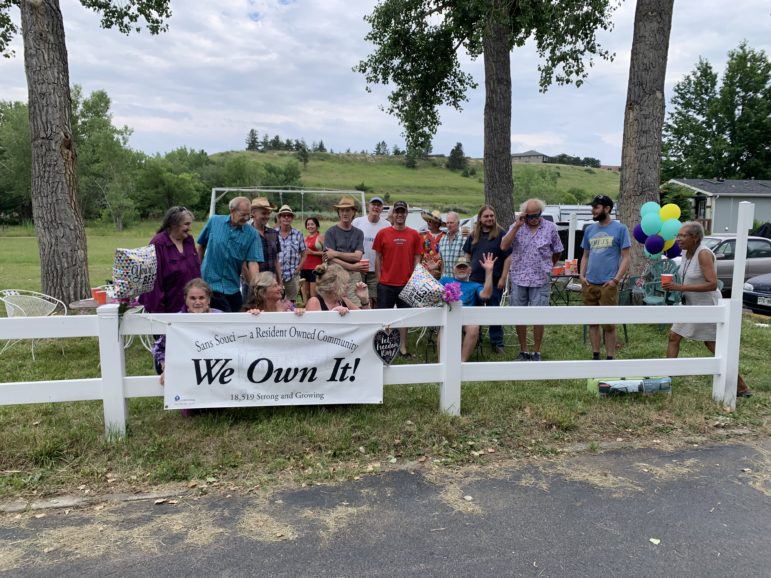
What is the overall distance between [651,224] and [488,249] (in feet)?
7.86

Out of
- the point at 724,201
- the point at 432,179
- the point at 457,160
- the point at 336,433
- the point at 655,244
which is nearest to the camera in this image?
the point at 336,433

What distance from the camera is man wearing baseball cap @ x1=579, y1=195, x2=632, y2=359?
577 centimetres

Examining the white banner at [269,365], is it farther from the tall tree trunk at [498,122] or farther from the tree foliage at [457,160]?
the tree foliage at [457,160]

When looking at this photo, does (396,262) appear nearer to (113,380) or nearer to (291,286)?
(291,286)

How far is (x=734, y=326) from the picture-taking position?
452 cm

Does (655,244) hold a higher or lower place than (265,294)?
higher

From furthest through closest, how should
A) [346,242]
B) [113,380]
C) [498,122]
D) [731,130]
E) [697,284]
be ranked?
[731,130]
[498,122]
[346,242]
[697,284]
[113,380]

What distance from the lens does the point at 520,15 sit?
9266 millimetres

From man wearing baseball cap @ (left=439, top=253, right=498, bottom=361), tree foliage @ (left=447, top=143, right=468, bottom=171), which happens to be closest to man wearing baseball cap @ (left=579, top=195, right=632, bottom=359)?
man wearing baseball cap @ (left=439, top=253, right=498, bottom=361)

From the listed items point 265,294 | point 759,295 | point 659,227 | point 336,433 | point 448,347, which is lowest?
point 336,433

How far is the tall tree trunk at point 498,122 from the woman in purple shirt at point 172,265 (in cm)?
664

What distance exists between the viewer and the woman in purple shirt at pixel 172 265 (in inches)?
179

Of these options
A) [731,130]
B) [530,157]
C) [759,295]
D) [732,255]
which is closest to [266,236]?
[759,295]

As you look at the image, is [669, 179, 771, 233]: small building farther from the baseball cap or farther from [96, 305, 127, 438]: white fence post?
[96, 305, 127, 438]: white fence post
